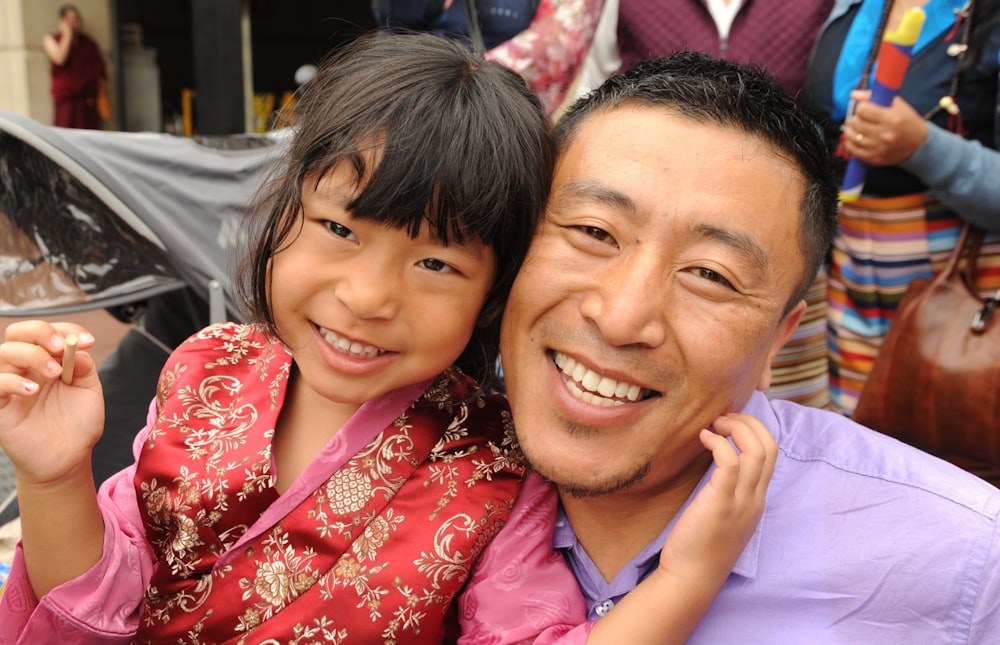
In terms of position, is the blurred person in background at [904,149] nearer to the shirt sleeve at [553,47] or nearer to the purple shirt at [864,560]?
the shirt sleeve at [553,47]

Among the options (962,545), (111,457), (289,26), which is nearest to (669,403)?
(962,545)

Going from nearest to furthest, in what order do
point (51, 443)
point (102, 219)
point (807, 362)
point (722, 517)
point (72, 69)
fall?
point (722, 517)
point (51, 443)
point (807, 362)
point (102, 219)
point (72, 69)

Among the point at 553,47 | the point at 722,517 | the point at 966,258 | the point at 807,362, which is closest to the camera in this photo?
the point at 722,517

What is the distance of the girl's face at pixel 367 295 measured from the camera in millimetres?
1464

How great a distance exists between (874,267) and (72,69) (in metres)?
9.80

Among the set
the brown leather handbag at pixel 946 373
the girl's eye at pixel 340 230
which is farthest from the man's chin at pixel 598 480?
the brown leather handbag at pixel 946 373

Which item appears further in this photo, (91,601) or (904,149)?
(904,149)

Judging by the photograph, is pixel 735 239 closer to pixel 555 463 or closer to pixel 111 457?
pixel 555 463

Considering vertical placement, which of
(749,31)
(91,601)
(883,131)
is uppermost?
(749,31)

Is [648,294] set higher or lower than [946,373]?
higher

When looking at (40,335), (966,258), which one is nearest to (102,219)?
(40,335)

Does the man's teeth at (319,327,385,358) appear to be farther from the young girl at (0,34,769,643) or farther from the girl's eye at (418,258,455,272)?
the girl's eye at (418,258,455,272)

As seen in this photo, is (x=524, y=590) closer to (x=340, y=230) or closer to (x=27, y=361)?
(x=340, y=230)

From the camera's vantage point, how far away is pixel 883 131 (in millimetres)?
2211
